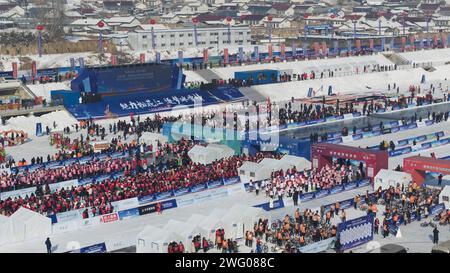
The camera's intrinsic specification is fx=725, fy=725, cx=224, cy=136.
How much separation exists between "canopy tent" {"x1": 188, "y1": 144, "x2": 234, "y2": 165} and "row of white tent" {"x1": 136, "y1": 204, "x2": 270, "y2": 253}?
29.6 feet

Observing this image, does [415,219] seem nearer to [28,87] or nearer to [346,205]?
[346,205]

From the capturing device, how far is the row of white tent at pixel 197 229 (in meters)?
17.4

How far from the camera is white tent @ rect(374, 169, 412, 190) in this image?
23.2m

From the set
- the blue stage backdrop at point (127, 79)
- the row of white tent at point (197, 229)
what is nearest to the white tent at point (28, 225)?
the row of white tent at point (197, 229)

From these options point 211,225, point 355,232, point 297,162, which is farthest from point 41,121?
point 355,232

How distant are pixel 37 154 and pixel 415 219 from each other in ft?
58.5

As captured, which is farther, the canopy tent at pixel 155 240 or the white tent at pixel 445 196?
the white tent at pixel 445 196

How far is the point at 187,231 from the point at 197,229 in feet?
0.86

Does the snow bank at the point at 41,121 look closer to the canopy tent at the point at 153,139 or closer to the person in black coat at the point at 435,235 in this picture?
the canopy tent at the point at 153,139

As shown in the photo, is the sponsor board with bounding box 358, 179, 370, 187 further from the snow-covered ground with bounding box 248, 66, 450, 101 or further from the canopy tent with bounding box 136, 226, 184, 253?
the snow-covered ground with bounding box 248, 66, 450, 101

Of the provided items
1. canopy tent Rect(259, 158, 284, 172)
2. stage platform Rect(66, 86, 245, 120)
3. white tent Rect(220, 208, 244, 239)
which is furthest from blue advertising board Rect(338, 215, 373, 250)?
stage platform Rect(66, 86, 245, 120)

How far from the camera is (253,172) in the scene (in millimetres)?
25453

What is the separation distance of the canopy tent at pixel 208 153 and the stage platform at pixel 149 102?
12.7 m
